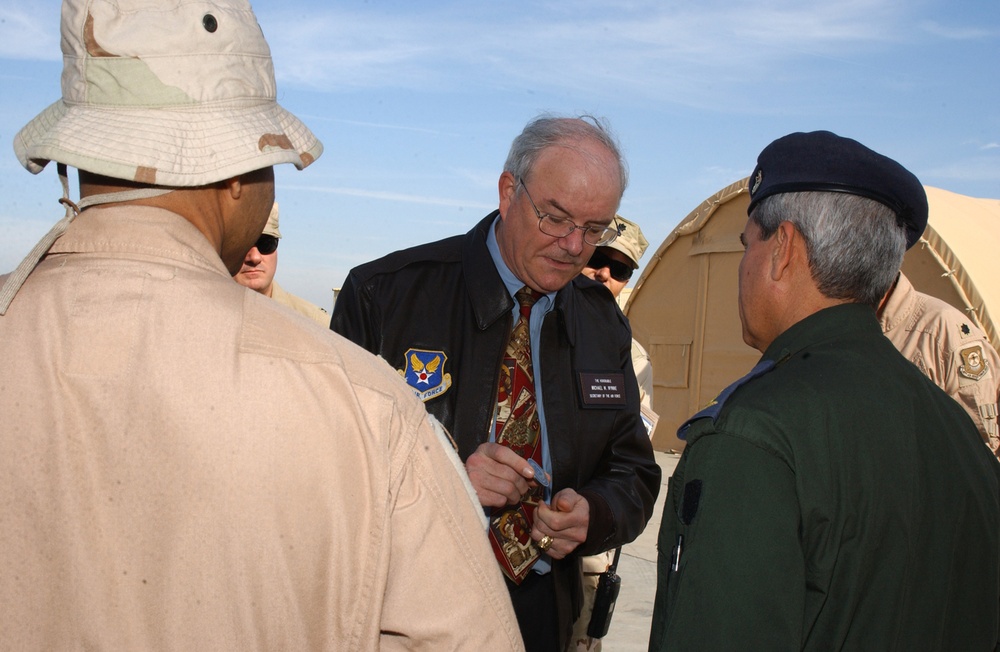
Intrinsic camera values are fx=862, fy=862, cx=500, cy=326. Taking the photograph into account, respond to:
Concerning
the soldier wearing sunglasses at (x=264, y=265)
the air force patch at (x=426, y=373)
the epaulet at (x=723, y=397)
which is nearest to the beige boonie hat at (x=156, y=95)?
the epaulet at (x=723, y=397)

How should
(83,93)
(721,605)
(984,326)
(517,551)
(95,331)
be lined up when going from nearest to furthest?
1. (95,331)
2. (83,93)
3. (721,605)
4. (517,551)
5. (984,326)

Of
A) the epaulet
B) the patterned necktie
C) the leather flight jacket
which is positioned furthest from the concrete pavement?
the epaulet

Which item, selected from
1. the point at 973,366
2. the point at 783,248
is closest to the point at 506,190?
the point at 783,248

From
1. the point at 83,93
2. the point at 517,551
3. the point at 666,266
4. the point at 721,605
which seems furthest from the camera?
the point at 666,266

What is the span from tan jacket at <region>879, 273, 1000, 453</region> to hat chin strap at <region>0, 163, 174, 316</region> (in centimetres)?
482

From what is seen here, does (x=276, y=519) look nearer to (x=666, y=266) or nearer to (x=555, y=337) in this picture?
(x=555, y=337)

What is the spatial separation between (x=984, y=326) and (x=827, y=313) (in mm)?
8178

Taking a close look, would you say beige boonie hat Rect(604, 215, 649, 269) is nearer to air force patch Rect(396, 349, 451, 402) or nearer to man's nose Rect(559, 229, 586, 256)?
man's nose Rect(559, 229, 586, 256)

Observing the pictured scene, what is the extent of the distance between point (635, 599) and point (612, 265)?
242 cm

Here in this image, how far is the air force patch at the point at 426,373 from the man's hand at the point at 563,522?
511 mm

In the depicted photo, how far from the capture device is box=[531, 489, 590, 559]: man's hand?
260 centimetres

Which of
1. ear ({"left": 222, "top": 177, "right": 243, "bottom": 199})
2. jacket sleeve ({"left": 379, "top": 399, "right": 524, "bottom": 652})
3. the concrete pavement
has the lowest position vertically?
the concrete pavement

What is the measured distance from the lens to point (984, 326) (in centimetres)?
880

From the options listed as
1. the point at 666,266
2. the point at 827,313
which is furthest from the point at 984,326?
the point at 827,313
